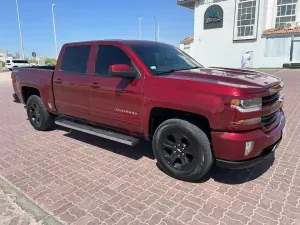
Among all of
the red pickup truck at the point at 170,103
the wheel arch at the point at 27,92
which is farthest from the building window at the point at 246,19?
the wheel arch at the point at 27,92

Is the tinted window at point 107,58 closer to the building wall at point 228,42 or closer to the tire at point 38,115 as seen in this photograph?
the tire at point 38,115

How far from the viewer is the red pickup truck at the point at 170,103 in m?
2.97

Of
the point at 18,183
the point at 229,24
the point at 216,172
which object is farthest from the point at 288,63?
the point at 18,183

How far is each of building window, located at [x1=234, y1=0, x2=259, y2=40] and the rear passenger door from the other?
90.9 ft

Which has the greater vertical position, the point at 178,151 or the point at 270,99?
the point at 270,99

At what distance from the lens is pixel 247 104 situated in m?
2.90

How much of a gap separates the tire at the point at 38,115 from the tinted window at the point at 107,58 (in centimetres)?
208

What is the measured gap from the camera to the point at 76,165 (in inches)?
160

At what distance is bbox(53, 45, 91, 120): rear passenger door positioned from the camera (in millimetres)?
4543

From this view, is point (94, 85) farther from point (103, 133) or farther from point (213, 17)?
point (213, 17)

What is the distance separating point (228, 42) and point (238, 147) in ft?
98.4

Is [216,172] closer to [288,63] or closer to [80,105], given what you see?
[80,105]

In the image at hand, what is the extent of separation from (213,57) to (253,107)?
102ft

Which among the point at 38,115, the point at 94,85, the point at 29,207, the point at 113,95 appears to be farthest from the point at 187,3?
the point at 29,207
